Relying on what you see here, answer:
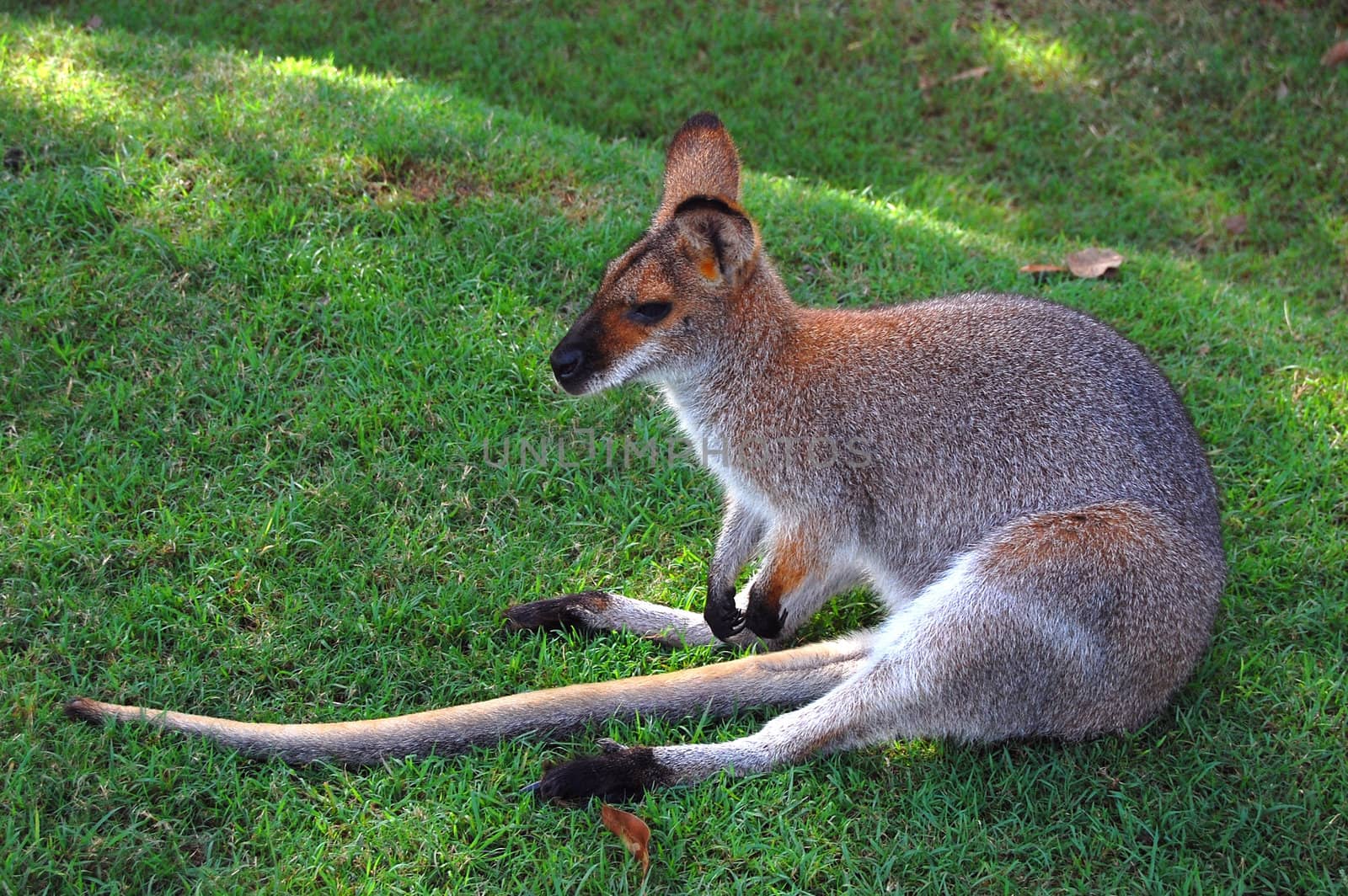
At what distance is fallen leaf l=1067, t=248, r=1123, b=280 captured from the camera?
512cm

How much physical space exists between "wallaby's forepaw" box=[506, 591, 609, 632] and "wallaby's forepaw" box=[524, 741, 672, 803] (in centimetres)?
55

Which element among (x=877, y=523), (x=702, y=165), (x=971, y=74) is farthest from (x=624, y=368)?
(x=971, y=74)

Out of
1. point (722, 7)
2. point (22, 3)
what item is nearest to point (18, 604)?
point (22, 3)

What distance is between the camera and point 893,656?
3070 mm

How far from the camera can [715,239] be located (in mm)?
A: 3145

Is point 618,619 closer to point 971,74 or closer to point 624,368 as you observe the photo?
point 624,368

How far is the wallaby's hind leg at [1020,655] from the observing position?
9.68 ft

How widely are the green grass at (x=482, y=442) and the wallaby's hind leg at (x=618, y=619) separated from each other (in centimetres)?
6

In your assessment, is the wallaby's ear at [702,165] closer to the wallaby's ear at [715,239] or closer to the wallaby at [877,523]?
the wallaby at [877,523]

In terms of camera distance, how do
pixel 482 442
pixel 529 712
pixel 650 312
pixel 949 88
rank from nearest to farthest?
pixel 529 712
pixel 650 312
pixel 482 442
pixel 949 88

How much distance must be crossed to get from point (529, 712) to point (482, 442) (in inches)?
47.1

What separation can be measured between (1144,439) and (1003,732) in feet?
2.95

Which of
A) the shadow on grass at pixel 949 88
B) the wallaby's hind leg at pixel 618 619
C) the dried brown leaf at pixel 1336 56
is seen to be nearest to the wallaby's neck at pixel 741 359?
the wallaby's hind leg at pixel 618 619

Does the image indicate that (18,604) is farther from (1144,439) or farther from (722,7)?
(722,7)
